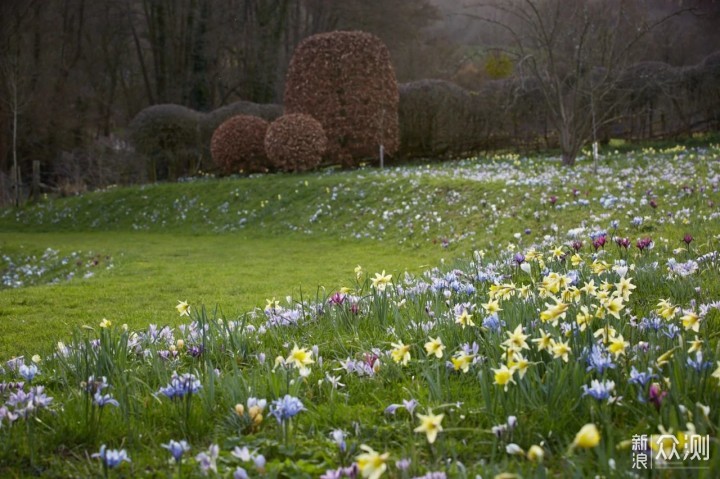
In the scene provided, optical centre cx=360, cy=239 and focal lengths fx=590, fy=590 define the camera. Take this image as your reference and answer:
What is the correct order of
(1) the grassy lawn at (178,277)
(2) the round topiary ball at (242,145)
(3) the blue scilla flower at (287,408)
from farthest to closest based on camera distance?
(2) the round topiary ball at (242,145) < (1) the grassy lawn at (178,277) < (3) the blue scilla flower at (287,408)

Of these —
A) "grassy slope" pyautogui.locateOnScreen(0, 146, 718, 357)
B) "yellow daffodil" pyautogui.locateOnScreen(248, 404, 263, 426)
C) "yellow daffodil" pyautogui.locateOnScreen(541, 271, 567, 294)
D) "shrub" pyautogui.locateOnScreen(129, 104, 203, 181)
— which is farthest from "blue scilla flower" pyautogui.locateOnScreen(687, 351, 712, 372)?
"shrub" pyautogui.locateOnScreen(129, 104, 203, 181)


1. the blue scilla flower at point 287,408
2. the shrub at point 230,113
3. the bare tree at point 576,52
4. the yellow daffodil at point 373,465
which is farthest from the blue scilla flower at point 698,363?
the shrub at point 230,113

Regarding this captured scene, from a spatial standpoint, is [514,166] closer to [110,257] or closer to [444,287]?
[110,257]

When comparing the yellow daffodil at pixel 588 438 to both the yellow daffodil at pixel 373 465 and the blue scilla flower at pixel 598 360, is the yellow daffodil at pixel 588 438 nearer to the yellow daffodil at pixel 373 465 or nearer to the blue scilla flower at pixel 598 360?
the yellow daffodil at pixel 373 465

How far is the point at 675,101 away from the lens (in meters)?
20.8

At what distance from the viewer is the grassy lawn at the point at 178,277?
21.2 ft

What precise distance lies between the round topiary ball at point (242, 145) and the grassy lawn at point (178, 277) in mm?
7283

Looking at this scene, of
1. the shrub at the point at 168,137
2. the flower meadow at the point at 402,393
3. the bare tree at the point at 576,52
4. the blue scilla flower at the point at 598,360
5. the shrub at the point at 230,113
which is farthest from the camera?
the shrub at the point at 230,113

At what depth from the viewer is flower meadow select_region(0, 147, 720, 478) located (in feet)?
6.26

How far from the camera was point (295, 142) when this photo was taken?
784 inches

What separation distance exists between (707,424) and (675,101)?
22063 millimetres

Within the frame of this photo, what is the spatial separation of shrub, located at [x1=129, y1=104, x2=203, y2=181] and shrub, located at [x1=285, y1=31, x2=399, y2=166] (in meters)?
6.12

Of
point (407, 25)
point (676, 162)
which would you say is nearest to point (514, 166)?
point (676, 162)

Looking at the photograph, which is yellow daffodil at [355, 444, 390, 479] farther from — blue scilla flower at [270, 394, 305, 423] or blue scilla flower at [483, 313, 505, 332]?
blue scilla flower at [483, 313, 505, 332]
